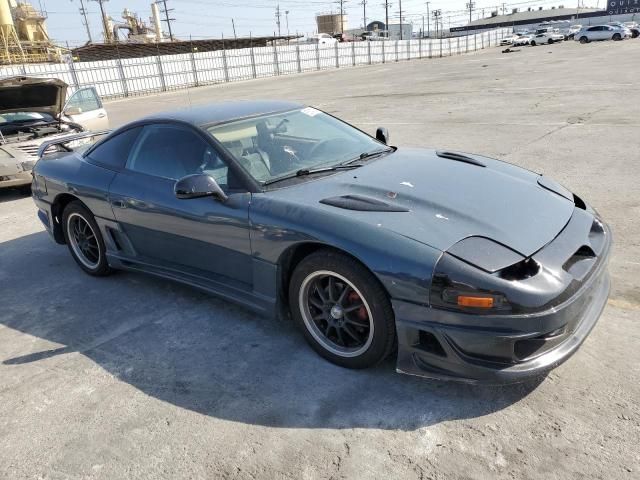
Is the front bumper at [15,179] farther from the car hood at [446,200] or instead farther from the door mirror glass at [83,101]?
the car hood at [446,200]

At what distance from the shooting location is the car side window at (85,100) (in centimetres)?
929

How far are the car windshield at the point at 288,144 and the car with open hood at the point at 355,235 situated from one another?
0.04 ft

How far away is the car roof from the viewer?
3795mm

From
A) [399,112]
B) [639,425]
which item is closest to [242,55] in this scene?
[399,112]

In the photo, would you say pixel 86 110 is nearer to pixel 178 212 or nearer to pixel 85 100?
pixel 85 100

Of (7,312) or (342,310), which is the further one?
(7,312)

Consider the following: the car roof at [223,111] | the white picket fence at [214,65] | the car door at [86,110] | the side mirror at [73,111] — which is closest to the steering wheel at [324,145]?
the car roof at [223,111]

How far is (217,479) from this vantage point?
2.33m

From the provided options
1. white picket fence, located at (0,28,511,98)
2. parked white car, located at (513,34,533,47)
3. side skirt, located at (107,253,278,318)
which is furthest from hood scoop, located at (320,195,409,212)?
parked white car, located at (513,34,533,47)

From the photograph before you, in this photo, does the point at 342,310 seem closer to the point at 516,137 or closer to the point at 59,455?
the point at 59,455

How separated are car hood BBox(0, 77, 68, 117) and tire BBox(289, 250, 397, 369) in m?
6.71

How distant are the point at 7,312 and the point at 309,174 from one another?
2.67 m

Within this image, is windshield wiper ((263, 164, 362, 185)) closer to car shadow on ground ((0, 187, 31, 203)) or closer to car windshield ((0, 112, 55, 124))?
car shadow on ground ((0, 187, 31, 203))

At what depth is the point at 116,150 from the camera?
4301 mm
